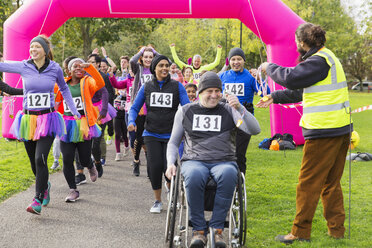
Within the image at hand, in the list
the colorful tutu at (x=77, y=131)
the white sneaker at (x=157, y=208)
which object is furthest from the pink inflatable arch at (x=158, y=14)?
the white sneaker at (x=157, y=208)

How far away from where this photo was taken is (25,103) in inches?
205

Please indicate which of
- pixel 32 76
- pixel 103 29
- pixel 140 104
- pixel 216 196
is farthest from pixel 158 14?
pixel 103 29

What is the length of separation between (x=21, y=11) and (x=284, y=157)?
6.69 meters

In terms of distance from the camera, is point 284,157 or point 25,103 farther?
point 284,157

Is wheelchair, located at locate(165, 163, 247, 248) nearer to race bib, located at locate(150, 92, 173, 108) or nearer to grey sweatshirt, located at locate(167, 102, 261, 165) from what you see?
grey sweatshirt, located at locate(167, 102, 261, 165)

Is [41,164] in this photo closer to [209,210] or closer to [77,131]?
[77,131]

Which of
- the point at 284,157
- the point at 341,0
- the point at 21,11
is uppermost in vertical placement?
the point at 341,0

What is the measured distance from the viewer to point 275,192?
6383mm

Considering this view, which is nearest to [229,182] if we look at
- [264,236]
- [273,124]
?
[264,236]

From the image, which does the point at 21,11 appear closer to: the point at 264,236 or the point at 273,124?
the point at 273,124

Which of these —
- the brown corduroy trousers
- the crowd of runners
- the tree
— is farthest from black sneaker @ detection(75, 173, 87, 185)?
the tree

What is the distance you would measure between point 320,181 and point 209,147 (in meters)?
1.09

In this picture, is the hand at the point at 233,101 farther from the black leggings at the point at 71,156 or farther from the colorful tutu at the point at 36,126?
the black leggings at the point at 71,156

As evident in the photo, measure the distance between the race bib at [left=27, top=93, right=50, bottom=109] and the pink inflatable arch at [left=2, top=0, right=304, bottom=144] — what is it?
5037 mm
